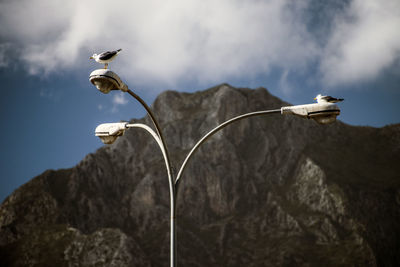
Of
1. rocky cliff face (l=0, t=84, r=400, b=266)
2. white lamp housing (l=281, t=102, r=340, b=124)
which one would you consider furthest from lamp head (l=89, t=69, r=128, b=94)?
rocky cliff face (l=0, t=84, r=400, b=266)

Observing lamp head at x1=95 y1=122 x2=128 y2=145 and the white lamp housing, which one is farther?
lamp head at x1=95 y1=122 x2=128 y2=145

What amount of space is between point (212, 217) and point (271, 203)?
60.1 ft

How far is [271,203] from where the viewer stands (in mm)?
101688

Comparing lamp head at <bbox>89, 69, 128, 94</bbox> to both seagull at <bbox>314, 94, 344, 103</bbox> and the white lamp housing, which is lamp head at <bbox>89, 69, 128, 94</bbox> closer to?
A: the white lamp housing

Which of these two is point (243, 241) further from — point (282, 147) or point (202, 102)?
point (202, 102)

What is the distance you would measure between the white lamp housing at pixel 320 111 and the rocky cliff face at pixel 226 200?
7938cm

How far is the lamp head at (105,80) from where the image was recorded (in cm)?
781

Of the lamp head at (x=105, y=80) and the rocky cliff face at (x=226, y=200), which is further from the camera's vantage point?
the rocky cliff face at (x=226, y=200)

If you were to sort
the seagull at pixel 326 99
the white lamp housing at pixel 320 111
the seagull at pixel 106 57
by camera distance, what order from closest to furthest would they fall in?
the white lamp housing at pixel 320 111
the seagull at pixel 326 99
the seagull at pixel 106 57

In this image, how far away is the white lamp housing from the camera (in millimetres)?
7805

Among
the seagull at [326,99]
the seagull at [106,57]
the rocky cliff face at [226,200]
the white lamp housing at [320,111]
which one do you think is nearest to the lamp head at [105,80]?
the seagull at [106,57]

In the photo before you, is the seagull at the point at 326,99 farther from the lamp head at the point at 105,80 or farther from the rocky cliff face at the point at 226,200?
the rocky cliff face at the point at 226,200

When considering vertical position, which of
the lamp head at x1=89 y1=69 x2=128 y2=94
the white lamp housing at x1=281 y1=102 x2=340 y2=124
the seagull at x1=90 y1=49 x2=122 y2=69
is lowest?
the white lamp housing at x1=281 y1=102 x2=340 y2=124

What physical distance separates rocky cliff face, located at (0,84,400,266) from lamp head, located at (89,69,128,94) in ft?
258
